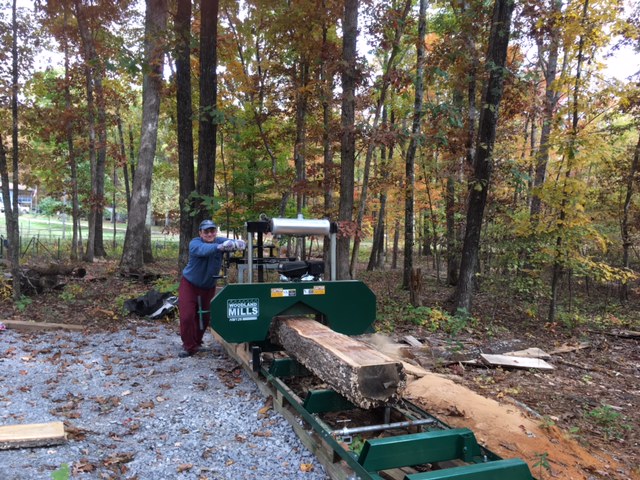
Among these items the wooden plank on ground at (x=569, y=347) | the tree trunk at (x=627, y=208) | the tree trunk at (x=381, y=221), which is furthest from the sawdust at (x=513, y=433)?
the tree trunk at (x=381, y=221)

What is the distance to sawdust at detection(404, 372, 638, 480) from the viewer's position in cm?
358

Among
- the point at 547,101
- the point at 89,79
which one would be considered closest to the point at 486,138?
the point at 547,101

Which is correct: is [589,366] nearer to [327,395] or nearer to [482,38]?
[327,395]

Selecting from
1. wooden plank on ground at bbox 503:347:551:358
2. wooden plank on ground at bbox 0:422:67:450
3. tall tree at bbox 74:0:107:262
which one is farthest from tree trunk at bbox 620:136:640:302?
tall tree at bbox 74:0:107:262

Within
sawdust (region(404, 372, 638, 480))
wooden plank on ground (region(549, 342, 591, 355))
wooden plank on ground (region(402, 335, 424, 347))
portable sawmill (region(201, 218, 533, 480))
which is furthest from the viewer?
wooden plank on ground (region(549, 342, 591, 355))

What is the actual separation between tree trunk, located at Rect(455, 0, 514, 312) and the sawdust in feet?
15.3

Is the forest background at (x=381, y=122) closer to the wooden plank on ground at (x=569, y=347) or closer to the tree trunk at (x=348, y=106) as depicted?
the tree trunk at (x=348, y=106)

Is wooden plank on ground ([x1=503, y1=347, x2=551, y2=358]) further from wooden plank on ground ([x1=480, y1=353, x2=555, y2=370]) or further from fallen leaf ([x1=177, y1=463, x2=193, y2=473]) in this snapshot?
fallen leaf ([x1=177, y1=463, x2=193, y2=473])

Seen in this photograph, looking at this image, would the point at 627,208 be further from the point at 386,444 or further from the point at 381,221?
the point at 386,444

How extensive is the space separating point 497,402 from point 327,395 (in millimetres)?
2292

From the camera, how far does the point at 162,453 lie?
3689 mm

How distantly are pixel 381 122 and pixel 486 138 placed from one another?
2849 millimetres

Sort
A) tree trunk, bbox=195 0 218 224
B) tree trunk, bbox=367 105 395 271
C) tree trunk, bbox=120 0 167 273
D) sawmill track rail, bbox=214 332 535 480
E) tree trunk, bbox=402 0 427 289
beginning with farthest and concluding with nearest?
tree trunk, bbox=367 105 395 271 → tree trunk, bbox=120 0 167 273 → tree trunk, bbox=402 0 427 289 → tree trunk, bbox=195 0 218 224 → sawmill track rail, bbox=214 332 535 480

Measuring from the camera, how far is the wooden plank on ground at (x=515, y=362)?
6.58 m
